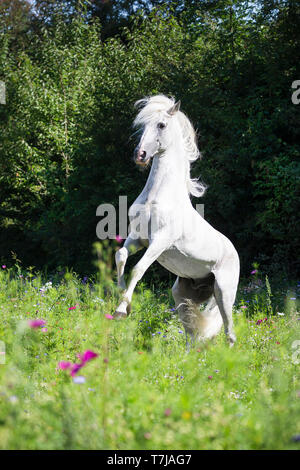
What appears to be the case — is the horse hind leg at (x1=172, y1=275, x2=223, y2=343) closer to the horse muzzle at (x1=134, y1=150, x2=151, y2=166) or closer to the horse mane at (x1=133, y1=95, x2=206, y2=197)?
the horse mane at (x1=133, y1=95, x2=206, y2=197)

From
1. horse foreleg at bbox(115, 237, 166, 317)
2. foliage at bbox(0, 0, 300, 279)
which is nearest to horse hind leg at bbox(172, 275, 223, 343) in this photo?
horse foreleg at bbox(115, 237, 166, 317)

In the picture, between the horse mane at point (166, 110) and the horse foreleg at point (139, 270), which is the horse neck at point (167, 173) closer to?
the horse mane at point (166, 110)

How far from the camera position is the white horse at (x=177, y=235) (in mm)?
2863

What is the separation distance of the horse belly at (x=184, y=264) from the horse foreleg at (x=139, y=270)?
7.7 inches

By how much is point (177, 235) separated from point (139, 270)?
429mm

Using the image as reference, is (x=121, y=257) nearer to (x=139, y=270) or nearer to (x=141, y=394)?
(x=139, y=270)

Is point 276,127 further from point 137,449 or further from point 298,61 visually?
point 137,449

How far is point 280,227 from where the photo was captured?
6.86 meters

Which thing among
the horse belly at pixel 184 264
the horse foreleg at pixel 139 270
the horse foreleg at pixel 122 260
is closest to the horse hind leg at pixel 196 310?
the horse belly at pixel 184 264

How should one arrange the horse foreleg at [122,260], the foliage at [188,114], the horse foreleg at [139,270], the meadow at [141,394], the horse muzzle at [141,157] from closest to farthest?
the meadow at [141,394] → the horse foreleg at [139,270] → the horse foreleg at [122,260] → the horse muzzle at [141,157] → the foliage at [188,114]

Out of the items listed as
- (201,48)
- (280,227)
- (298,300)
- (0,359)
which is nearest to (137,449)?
(0,359)

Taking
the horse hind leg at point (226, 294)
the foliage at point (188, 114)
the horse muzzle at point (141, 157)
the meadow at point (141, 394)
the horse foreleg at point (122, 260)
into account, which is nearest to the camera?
the meadow at point (141, 394)

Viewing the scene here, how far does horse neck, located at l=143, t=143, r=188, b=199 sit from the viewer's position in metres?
3.05
